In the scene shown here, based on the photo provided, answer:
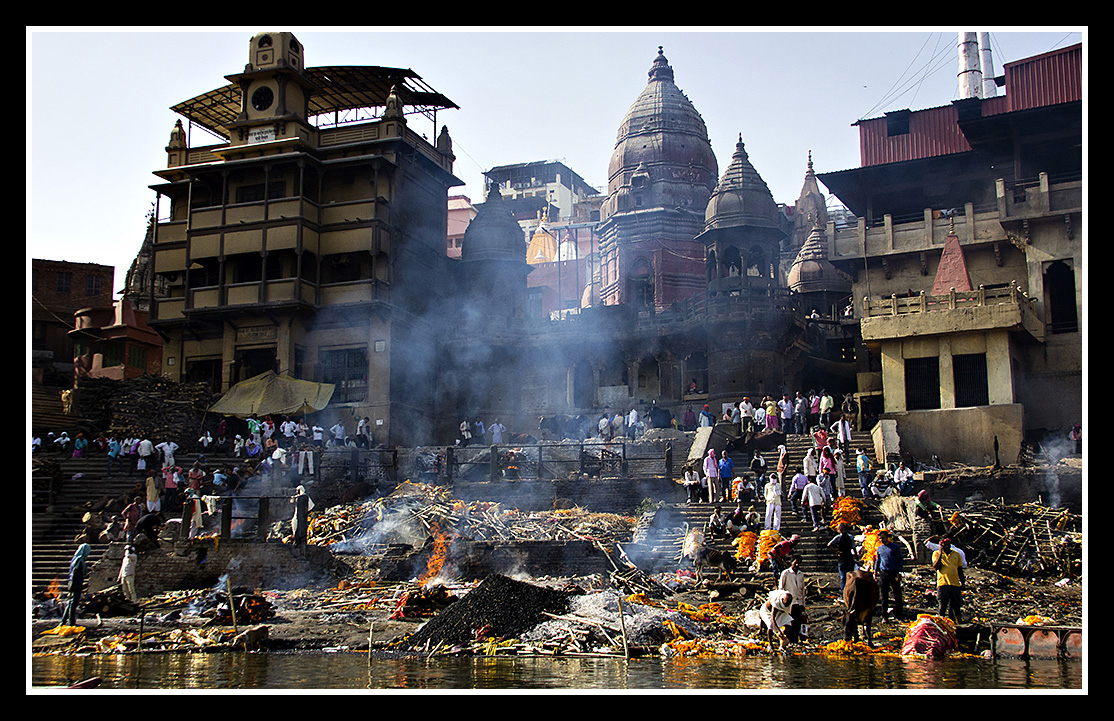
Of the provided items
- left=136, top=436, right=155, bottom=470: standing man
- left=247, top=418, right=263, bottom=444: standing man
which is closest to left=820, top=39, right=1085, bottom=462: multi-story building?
left=247, top=418, right=263, bottom=444: standing man

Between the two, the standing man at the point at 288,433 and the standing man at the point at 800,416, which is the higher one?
the standing man at the point at 800,416

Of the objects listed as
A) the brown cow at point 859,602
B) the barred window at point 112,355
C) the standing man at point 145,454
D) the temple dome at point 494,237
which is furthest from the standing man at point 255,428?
the brown cow at point 859,602

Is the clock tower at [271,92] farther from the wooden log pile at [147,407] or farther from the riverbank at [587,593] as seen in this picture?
the riverbank at [587,593]

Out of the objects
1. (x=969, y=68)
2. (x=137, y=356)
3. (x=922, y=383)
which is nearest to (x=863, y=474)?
(x=922, y=383)

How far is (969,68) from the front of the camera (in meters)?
45.2

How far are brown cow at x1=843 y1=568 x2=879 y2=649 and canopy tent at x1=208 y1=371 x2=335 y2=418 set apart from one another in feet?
70.4

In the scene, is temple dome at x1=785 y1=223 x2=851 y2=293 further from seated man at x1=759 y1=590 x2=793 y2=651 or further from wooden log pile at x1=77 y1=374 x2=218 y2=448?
seated man at x1=759 y1=590 x2=793 y2=651

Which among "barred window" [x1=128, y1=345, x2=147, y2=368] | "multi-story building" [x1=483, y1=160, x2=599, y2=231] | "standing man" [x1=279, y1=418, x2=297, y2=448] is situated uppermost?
"multi-story building" [x1=483, y1=160, x2=599, y2=231]

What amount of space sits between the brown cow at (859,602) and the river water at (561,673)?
73 cm

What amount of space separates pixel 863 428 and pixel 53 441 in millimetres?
22942

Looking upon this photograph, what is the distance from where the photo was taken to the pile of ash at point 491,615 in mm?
14734

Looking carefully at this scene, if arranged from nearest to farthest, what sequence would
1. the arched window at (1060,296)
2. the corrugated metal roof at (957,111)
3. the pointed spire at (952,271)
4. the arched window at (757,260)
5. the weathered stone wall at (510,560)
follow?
1. the weathered stone wall at (510,560)
2. the arched window at (1060,296)
3. the pointed spire at (952,271)
4. the corrugated metal roof at (957,111)
5. the arched window at (757,260)

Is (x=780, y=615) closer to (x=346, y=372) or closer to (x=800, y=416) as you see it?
(x=800, y=416)

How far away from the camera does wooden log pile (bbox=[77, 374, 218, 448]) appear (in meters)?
31.6
